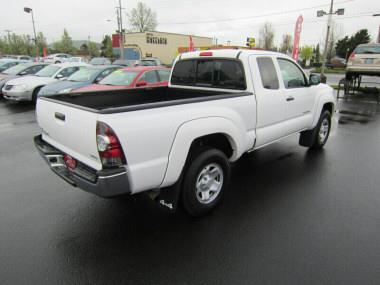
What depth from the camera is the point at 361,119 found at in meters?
8.85

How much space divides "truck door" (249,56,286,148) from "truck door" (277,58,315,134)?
20 cm

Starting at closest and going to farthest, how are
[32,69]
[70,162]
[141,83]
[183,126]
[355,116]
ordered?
1. [183,126]
2. [70,162]
3. [141,83]
4. [355,116]
5. [32,69]

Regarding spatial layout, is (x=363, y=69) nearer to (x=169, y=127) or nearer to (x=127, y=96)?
(x=127, y=96)

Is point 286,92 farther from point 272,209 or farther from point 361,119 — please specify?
point 361,119

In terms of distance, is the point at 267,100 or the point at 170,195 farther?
the point at 267,100

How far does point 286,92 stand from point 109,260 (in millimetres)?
3459

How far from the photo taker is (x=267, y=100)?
3918 millimetres

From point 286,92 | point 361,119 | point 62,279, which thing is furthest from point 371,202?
point 361,119

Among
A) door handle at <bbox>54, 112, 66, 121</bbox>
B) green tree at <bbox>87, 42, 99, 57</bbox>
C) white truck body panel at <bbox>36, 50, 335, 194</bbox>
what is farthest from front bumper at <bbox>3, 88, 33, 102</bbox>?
green tree at <bbox>87, 42, 99, 57</bbox>

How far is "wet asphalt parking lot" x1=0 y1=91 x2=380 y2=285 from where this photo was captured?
2.49m

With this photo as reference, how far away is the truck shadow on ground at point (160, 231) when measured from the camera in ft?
8.71

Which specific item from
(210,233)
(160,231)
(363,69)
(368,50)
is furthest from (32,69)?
(368,50)

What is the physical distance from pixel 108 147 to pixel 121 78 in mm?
6723

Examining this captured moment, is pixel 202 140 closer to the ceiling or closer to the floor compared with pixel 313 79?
closer to the floor
